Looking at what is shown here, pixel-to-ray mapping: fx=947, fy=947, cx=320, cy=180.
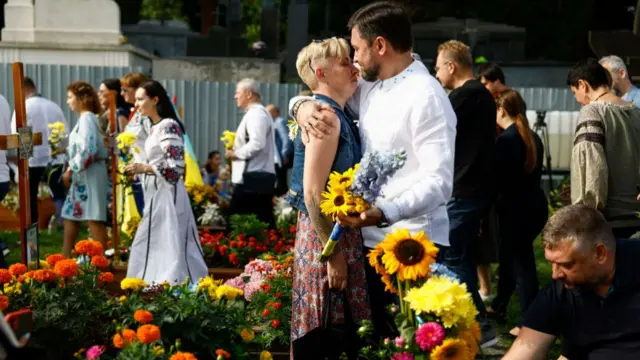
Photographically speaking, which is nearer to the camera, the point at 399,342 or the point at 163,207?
the point at 399,342

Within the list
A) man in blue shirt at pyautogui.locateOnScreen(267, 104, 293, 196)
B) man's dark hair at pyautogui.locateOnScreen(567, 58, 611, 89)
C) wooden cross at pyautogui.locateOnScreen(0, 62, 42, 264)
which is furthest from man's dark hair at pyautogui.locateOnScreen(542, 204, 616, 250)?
man in blue shirt at pyautogui.locateOnScreen(267, 104, 293, 196)

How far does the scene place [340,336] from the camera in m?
3.74

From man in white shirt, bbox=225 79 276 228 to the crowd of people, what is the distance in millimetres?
15

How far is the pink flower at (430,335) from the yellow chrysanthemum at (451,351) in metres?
0.02

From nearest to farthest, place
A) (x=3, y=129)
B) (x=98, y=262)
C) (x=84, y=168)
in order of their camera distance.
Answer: (x=98, y=262) → (x=3, y=129) → (x=84, y=168)

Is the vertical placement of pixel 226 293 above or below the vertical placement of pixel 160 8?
above

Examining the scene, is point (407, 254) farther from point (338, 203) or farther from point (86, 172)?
point (86, 172)

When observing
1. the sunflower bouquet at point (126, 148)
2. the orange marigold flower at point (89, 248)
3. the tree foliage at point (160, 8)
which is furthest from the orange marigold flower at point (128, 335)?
the tree foliage at point (160, 8)

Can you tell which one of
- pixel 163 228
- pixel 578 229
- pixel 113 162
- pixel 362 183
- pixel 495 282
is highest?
pixel 362 183

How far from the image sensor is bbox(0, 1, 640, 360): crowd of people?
3.35m

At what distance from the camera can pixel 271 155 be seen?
900 cm

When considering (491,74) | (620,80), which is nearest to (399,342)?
(491,74)

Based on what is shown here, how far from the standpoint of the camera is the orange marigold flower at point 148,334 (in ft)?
11.2

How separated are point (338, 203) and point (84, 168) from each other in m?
5.48
